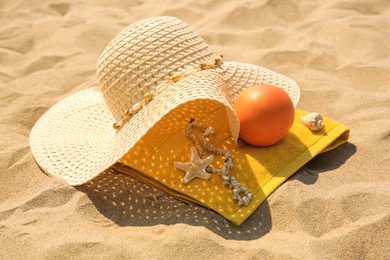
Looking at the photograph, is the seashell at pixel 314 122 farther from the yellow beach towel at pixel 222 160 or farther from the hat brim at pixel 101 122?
the hat brim at pixel 101 122

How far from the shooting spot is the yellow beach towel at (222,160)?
212 centimetres

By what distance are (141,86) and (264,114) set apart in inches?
23.6

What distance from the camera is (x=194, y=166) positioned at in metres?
2.21

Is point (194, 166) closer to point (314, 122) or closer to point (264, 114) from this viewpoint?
point (264, 114)

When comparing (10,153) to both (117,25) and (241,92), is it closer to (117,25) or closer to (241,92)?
(241,92)

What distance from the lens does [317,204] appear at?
2033 millimetres

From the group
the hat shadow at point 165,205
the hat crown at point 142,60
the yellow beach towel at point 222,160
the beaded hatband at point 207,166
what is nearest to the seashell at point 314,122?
the yellow beach towel at point 222,160

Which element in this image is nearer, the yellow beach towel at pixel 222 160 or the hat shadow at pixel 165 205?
the hat shadow at pixel 165 205

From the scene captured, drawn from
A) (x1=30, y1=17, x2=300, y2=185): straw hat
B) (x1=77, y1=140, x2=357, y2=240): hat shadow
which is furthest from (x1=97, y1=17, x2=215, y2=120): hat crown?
(x1=77, y1=140, x2=357, y2=240): hat shadow

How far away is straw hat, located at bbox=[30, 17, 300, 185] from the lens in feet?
6.97

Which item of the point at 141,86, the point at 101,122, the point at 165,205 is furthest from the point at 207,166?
the point at 101,122

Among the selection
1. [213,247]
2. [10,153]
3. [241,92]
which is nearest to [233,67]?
[241,92]

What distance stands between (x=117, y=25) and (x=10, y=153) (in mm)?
2048

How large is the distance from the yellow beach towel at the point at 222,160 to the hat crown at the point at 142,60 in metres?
0.24
